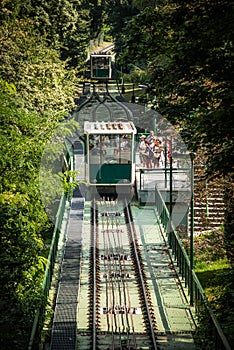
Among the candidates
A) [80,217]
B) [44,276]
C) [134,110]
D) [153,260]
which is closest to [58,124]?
[44,276]

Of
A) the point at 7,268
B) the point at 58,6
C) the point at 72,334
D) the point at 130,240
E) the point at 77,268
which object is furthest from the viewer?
the point at 58,6

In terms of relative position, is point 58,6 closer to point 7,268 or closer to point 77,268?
point 77,268

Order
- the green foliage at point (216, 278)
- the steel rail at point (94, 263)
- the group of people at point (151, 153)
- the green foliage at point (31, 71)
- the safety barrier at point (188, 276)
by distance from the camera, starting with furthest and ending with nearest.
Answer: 1. the group of people at point (151, 153)
2. the green foliage at point (31, 71)
3. the steel rail at point (94, 263)
4. the safety barrier at point (188, 276)
5. the green foliage at point (216, 278)

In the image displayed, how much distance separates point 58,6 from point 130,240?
23944mm

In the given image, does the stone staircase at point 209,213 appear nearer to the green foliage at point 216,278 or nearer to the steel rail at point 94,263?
the green foliage at point 216,278

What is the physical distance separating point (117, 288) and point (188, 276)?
210 centimetres

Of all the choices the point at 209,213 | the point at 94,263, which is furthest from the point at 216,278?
the point at 209,213

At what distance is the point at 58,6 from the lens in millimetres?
46969

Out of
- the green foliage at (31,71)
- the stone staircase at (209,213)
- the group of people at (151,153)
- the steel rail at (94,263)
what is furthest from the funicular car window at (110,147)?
the stone staircase at (209,213)

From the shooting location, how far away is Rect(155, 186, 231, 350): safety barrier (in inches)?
577

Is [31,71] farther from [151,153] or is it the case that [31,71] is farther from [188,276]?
[188,276]

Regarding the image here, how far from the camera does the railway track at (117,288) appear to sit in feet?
59.5

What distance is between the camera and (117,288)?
21.9 metres

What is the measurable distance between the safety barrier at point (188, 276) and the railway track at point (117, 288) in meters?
1.12
